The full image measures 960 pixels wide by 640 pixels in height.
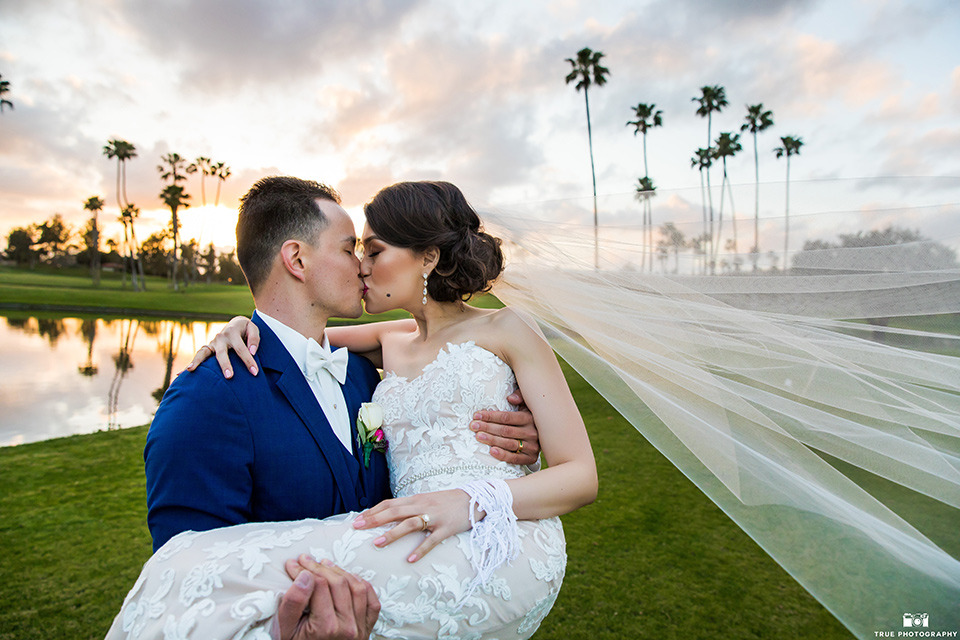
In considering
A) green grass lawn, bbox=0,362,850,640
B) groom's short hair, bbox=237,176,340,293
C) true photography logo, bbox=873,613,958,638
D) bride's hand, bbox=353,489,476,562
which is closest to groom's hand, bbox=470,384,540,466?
bride's hand, bbox=353,489,476,562

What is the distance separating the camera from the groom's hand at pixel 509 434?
7.18ft

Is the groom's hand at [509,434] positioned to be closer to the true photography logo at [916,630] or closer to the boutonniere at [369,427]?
the boutonniere at [369,427]

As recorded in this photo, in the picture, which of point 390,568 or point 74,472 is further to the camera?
point 74,472

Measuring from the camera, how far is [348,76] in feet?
35.0

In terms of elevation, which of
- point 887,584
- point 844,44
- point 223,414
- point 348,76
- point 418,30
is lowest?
point 887,584

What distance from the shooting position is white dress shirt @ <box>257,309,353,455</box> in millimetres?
2125

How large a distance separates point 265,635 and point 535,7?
33.6 ft

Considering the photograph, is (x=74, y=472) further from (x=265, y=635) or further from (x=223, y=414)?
(x=265, y=635)

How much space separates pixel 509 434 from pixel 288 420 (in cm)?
88

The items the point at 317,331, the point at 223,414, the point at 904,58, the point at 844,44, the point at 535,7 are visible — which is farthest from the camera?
the point at 535,7

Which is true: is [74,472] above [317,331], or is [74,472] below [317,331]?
below

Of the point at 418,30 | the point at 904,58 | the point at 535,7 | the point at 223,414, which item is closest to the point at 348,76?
the point at 418,30

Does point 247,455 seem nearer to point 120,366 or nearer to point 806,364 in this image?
point 806,364

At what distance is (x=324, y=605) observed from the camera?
1.38 m
